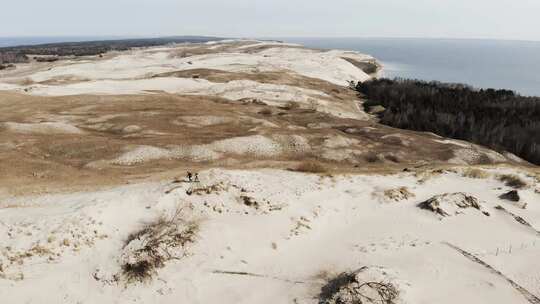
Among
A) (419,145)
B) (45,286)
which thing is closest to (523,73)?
(419,145)

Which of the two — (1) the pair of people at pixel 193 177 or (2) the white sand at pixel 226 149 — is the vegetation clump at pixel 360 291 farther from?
(2) the white sand at pixel 226 149

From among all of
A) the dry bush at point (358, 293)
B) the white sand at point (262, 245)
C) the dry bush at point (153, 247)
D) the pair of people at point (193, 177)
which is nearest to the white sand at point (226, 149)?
the white sand at point (262, 245)

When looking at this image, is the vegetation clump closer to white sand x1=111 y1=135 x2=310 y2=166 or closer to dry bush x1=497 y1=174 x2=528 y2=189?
dry bush x1=497 y1=174 x2=528 y2=189

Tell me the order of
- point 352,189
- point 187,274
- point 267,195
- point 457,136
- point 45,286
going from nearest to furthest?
point 45,286 → point 187,274 → point 267,195 → point 352,189 → point 457,136

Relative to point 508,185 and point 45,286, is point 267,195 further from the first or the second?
point 508,185

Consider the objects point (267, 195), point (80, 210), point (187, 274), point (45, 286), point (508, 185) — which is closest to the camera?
point (45, 286)
